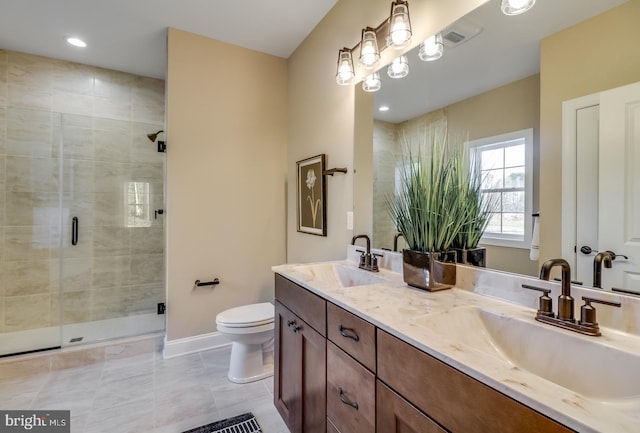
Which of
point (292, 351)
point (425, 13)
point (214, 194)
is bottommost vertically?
point (292, 351)

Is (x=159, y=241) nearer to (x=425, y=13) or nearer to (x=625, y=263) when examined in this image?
(x=425, y=13)

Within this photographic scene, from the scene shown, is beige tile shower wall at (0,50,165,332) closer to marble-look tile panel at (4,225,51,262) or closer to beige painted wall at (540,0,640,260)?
marble-look tile panel at (4,225,51,262)

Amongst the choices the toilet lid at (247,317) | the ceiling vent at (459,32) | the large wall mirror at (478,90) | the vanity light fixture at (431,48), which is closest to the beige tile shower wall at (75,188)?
the toilet lid at (247,317)

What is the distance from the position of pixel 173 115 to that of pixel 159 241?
1548 mm

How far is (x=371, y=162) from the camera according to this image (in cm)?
179

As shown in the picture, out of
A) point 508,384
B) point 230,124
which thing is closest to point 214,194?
point 230,124

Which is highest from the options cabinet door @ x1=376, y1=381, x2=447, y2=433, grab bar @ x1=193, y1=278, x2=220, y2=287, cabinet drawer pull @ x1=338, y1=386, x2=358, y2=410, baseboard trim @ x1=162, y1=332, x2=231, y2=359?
cabinet door @ x1=376, y1=381, x2=447, y2=433

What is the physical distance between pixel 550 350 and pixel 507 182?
0.58 meters

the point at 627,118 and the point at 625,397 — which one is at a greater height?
the point at 627,118

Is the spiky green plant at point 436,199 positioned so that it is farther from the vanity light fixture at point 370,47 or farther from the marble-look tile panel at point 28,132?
the marble-look tile panel at point 28,132

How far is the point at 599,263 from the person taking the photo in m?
0.86

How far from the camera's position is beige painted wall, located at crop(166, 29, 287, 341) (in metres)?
2.48

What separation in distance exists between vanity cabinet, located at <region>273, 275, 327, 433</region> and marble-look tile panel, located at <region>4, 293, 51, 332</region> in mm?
2648

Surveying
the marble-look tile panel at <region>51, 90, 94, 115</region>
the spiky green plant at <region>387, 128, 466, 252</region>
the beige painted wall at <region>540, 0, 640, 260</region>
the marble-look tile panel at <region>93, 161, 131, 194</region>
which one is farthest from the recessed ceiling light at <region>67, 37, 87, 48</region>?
the beige painted wall at <region>540, 0, 640, 260</region>
